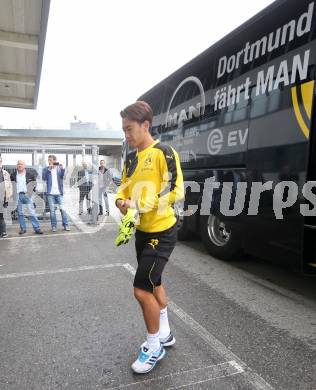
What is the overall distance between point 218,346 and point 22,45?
8.74 meters

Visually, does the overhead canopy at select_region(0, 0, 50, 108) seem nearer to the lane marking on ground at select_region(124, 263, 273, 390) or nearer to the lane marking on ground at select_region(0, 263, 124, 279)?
the lane marking on ground at select_region(0, 263, 124, 279)

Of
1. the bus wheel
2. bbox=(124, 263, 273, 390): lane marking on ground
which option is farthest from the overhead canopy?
bbox=(124, 263, 273, 390): lane marking on ground

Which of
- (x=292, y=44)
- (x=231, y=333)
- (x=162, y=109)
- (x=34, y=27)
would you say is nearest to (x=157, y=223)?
(x=231, y=333)

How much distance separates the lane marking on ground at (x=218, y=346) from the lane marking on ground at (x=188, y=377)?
0.23ft

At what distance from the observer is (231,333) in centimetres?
321

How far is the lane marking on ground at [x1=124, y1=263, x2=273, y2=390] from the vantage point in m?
2.46

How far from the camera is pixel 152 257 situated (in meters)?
2.57

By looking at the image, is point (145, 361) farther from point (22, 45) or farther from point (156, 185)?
point (22, 45)

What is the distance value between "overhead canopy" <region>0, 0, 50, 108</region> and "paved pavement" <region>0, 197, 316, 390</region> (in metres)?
5.07

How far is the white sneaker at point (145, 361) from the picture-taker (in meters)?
2.55

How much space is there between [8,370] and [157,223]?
153cm

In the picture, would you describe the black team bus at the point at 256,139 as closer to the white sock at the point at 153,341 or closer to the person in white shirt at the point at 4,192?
the white sock at the point at 153,341

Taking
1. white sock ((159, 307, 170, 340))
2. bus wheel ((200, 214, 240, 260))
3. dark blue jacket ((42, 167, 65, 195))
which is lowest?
white sock ((159, 307, 170, 340))

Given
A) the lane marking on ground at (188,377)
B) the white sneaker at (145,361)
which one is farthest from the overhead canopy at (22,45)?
the lane marking on ground at (188,377)
